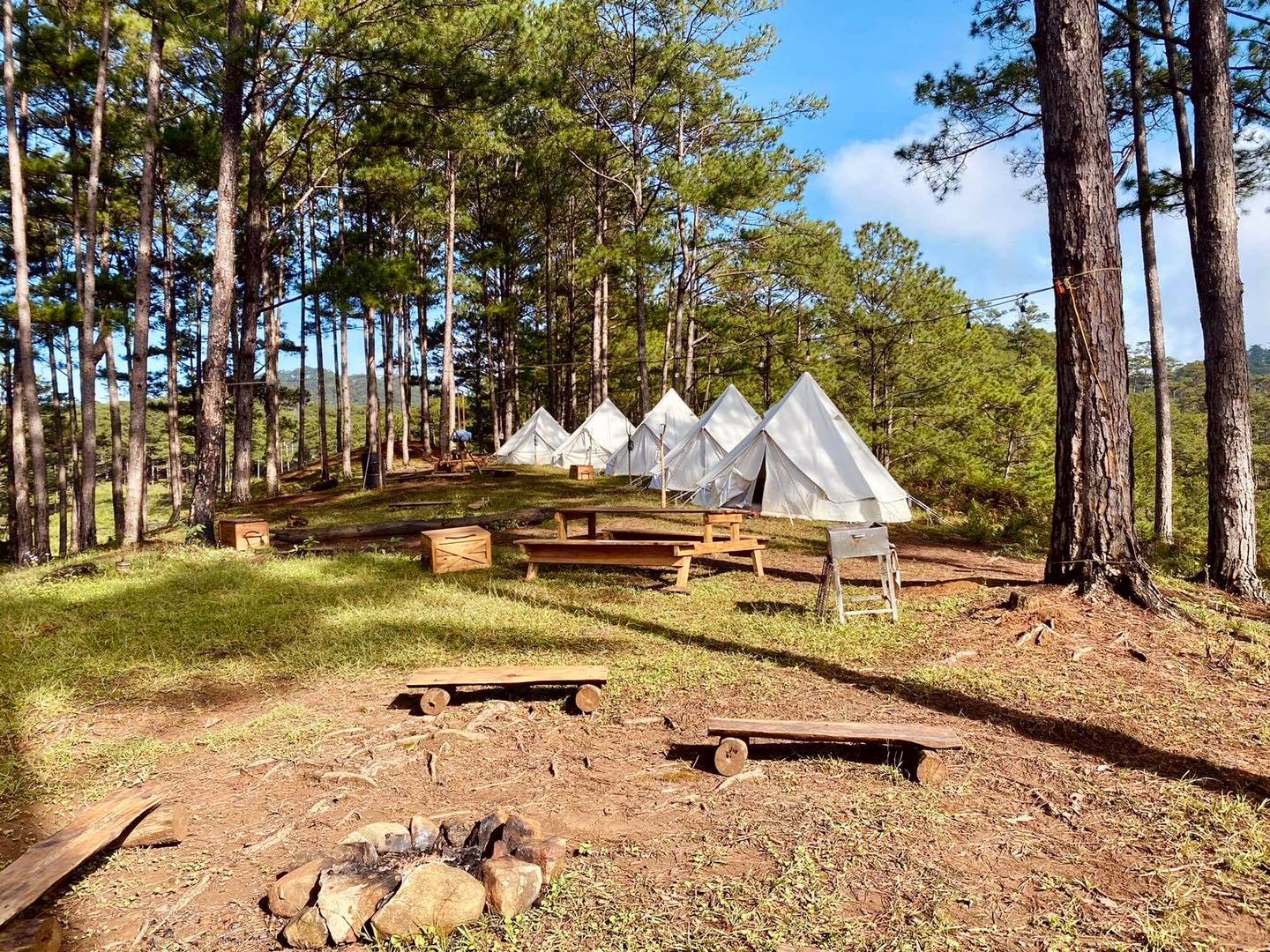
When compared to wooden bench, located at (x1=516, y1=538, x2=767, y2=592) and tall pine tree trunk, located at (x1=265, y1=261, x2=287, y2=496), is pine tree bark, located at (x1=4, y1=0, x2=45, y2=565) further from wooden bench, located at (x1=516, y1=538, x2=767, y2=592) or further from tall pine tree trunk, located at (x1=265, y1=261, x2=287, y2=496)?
wooden bench, located at (x1=516, y1=538, x2=767, y2=592)

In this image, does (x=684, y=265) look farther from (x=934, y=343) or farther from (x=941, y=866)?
(x=941, y=866)

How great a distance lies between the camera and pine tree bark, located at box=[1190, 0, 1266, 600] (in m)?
7.36

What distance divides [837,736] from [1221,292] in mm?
7508

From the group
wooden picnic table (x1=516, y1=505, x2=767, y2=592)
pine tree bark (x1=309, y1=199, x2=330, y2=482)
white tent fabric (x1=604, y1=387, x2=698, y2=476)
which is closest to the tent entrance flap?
wooden picnic table (x1=516, y1=505, x2=767, y2=592)

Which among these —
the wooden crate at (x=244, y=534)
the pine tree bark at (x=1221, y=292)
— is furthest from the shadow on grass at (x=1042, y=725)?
the wooden crate at (x=244, y=534)

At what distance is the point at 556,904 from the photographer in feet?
8.55

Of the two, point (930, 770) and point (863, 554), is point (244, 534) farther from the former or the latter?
point (930, 770)

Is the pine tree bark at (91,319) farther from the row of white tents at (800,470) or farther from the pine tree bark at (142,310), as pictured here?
the row of white tents at (800,470)

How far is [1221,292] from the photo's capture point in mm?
7531

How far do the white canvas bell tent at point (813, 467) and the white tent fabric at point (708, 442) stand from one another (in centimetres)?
296

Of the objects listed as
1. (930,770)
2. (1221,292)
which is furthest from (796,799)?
(1221,292)

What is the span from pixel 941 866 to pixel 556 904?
1.58m

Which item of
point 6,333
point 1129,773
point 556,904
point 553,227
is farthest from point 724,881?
point 553,227

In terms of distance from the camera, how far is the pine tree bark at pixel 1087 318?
613cm
